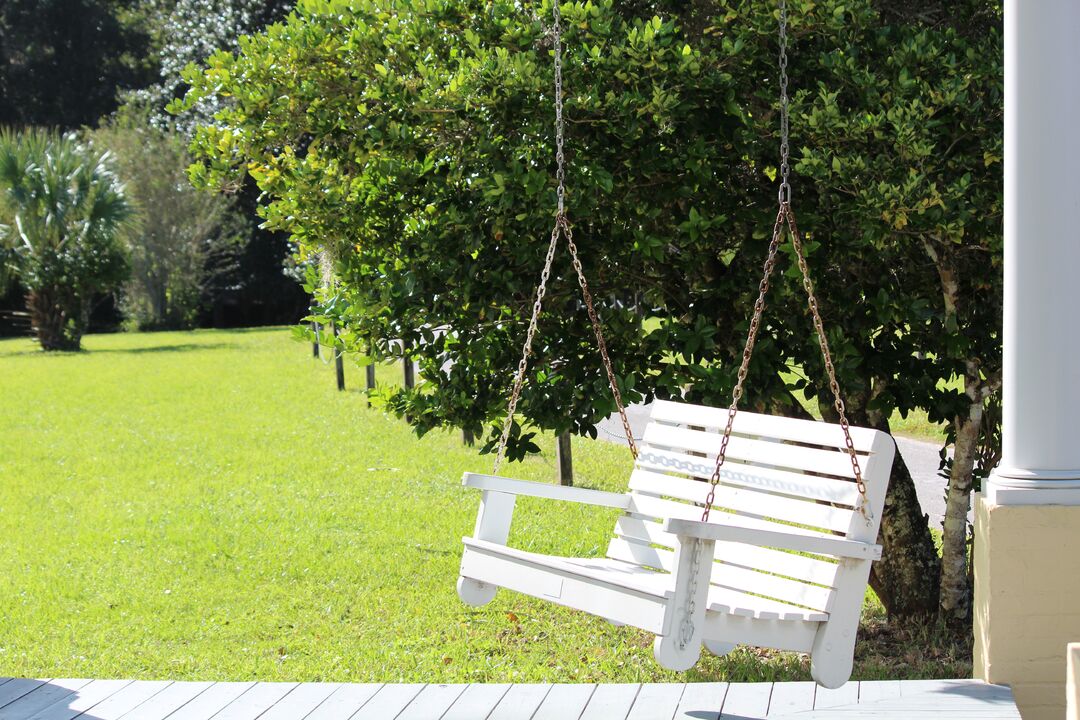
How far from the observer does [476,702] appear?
4.05m

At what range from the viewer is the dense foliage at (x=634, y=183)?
4.80 metres

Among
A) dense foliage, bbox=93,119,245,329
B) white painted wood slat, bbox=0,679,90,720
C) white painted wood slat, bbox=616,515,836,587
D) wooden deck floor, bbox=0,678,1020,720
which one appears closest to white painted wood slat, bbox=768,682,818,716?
wooden deck floor, bbox=0,678,1020,720

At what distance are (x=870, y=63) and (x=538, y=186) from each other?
4.68 ft

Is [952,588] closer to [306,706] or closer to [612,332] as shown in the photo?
[612,332]

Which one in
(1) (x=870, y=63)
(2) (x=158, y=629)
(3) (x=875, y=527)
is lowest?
(2) (x=158, y=629)

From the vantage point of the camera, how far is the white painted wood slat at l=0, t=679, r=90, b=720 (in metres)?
4.07

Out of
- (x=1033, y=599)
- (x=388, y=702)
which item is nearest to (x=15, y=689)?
(x=388, y=702)

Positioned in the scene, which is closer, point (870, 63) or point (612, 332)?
point (870, 63)

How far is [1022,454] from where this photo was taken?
3664mm

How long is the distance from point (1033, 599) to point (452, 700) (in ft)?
5.88

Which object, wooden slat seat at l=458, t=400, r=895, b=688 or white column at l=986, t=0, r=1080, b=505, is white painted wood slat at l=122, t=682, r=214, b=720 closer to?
wooden slat seat at l=458, t=400, r=895, b=688

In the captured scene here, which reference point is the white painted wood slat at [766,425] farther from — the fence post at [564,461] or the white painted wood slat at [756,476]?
the fence post at [564,461]

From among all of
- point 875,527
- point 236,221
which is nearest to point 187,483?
point 875,527

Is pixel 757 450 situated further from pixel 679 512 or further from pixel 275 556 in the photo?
pixel 275 556
